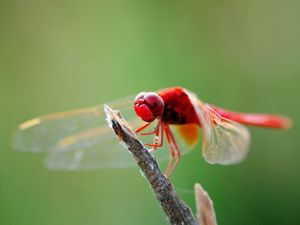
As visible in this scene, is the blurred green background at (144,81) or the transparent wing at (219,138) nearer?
the transparent wing at (219,138)

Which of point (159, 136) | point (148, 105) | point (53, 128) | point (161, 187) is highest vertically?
point (53, 128)

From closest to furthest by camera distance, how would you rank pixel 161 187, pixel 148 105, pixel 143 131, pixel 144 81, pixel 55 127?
pixel 161 187
pixel 148 105
pixel 143 131
pixel 55 127
pixel 144 81

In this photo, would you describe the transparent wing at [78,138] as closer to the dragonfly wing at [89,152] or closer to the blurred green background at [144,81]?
the dragonfly wing at [89,152]

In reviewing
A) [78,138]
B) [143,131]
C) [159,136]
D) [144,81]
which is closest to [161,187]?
[159,136]

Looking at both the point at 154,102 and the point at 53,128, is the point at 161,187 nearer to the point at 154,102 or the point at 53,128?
the point at 154,102

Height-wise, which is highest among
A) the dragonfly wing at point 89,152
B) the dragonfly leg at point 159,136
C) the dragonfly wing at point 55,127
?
the dragonfly wing at point 55,127

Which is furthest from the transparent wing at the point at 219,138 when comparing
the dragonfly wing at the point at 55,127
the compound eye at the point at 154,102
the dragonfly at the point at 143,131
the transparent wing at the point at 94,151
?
the dragonfly wing at the point at 55,127
